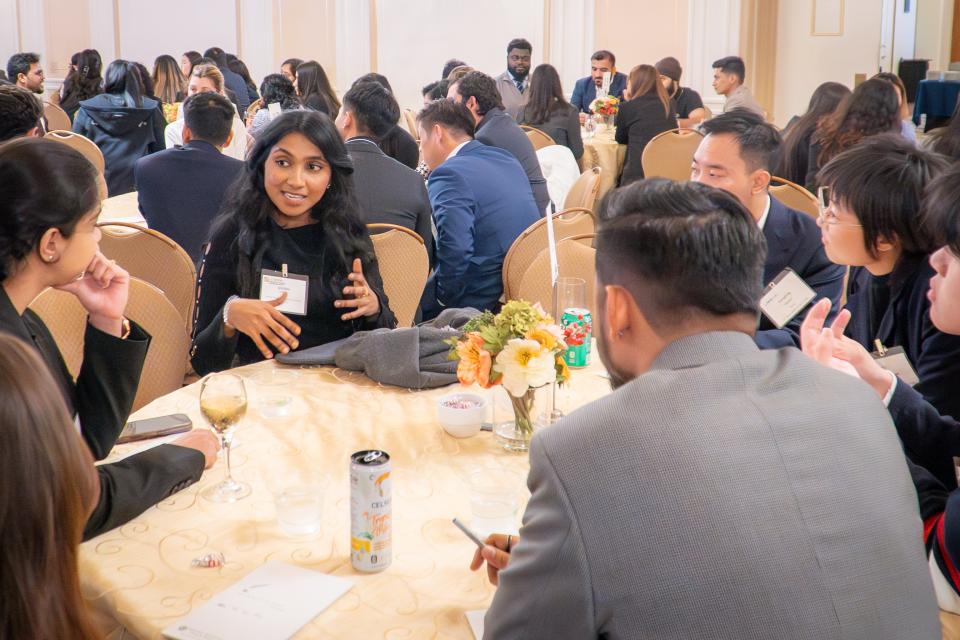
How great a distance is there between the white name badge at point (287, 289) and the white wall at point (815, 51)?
9437mm

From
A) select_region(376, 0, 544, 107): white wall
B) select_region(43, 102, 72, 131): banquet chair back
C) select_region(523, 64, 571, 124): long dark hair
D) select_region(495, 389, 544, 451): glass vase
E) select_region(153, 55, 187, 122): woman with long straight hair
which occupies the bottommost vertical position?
select_region(495, 389, 544, 451): glass vase

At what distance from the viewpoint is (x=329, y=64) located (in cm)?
1210

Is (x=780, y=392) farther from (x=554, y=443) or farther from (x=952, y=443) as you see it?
(x=952, y=443)

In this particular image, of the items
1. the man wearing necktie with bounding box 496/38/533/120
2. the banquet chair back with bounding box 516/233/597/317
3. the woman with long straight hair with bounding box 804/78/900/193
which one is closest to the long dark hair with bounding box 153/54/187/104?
the man wearing necktie with bounding box 496/38/533/120

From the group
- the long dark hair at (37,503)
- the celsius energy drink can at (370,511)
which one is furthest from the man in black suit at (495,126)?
the long dark hair at (37,503)

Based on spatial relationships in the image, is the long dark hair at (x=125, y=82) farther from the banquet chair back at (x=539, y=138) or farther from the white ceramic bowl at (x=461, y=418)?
the white ceramic bowl at (x=461, y=418)

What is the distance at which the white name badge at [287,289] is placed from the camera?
2.59 m

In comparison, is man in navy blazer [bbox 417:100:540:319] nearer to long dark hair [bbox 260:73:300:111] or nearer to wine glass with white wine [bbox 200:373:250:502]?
wine glass with white wine [bbox 200:373:250:502]

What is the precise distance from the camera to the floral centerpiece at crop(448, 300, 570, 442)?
186cm

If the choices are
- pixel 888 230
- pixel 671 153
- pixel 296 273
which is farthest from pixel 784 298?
pixel 671 153

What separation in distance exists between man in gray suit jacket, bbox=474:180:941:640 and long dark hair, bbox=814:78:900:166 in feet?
14.3

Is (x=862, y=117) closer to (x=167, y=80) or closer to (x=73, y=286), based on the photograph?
(x=73, y=286)

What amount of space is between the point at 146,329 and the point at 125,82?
5005 mm

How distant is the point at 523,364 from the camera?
73.5 inches
